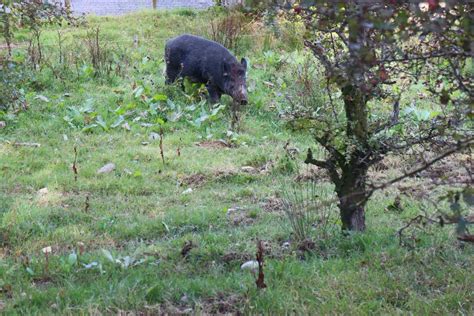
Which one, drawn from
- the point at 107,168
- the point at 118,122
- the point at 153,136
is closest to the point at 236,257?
the point at 107,168

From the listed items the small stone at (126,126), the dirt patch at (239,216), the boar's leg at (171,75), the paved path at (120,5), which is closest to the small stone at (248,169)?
the dirt patch at (239,216)

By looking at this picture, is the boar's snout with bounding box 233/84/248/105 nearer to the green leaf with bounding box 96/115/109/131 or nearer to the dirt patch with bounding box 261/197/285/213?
the green leaf with bounding box 96/115/109/131

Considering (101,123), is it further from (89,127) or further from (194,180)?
(194,180)

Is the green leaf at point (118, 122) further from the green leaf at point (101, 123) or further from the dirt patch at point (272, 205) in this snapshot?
the dirt patch at point (272, 205)

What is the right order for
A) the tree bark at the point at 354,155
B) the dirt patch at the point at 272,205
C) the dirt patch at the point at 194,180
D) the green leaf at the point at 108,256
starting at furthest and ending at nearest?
the dirt patch at the point at 194,180 → the dirt patch at the point at 272,205 → the tree bark at the point at 354,155 → the green leaf at the point at 108,256

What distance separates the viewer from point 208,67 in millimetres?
11234

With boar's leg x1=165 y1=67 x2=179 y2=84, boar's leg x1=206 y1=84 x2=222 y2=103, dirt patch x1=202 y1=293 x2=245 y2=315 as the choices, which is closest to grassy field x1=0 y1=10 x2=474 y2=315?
dirt patch x1=202 y1=293 x2=245 y2=315

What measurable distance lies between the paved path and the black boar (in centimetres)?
924

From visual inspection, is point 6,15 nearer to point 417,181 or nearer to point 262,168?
point 262,168

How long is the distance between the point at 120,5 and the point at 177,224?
17081 mm

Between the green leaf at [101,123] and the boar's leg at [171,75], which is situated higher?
the boar's leg at [171,75]

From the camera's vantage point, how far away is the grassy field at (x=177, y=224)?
14.3 ft

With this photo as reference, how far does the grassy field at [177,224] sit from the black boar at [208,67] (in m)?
0.31

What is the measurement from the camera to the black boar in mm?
10805
